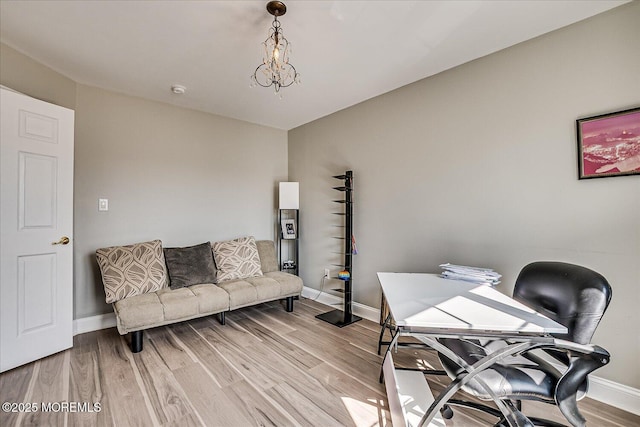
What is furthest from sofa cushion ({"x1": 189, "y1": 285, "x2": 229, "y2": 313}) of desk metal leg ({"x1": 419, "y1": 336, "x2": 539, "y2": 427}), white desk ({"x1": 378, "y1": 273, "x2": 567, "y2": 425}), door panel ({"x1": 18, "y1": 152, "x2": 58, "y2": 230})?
desk metal leg ({"x1": 419, "y1": 336, "x2": 539, "y2": 427})

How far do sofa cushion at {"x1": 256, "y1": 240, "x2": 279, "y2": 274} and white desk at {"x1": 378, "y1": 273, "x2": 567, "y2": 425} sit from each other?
92.0 inches

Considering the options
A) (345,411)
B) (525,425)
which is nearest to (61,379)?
(345,411)

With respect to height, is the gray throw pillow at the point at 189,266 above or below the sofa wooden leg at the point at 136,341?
above

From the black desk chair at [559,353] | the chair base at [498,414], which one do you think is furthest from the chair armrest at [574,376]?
the chair base at [498,414]

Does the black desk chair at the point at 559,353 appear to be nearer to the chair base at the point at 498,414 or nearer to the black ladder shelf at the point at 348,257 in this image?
the chair base at the point at 498,414

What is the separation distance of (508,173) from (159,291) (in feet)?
10.8

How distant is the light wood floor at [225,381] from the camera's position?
1645 mm

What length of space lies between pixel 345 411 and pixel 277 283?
1681 mm

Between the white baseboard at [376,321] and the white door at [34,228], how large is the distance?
390 mm

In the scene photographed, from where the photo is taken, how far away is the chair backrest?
1.24 metres

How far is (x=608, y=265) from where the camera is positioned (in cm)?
175

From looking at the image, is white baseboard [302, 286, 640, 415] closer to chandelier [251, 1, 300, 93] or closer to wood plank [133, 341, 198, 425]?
wood plank [133, 341, 198, 425]

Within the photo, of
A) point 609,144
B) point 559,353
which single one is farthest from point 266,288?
point 609,144

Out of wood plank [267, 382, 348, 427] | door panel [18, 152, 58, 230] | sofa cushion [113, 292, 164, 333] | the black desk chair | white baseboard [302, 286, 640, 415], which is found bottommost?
wood plank [267, 382, 348, 427]
